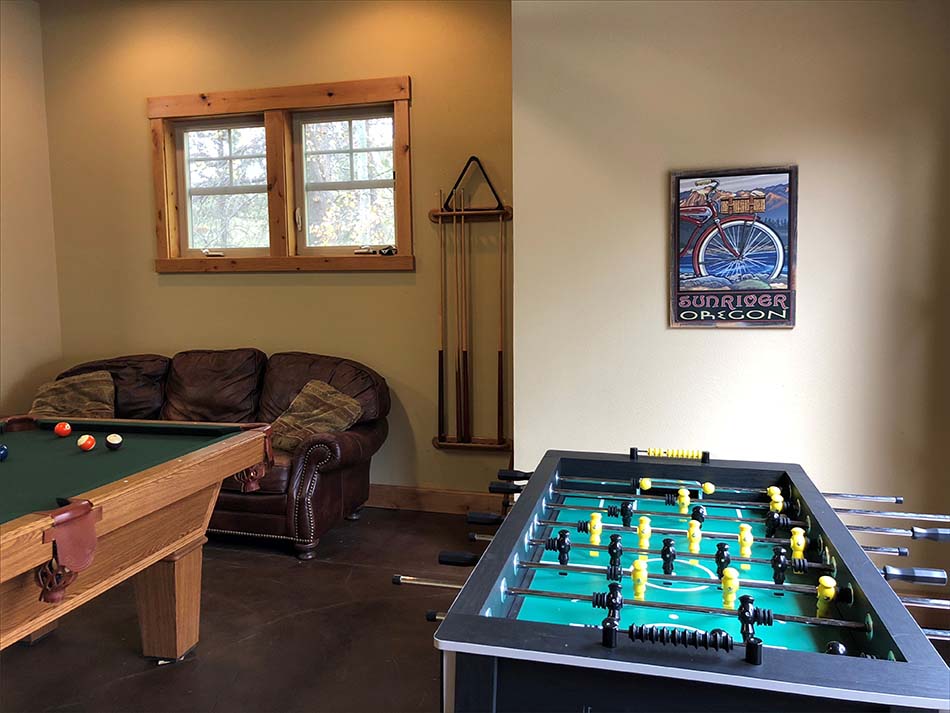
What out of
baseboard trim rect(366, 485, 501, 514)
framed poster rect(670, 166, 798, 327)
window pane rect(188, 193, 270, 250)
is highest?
window pane rect(188, 193, 270, 250)

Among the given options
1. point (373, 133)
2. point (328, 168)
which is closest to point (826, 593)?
point (373, 133)

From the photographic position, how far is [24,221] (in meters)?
4.62

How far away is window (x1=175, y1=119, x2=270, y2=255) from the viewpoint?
14.8 feet

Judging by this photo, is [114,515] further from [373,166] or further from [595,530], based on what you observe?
[373,166]

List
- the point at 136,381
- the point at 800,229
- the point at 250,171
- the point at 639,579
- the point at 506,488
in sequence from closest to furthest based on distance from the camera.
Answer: the point at 639,579
the point at 506,488
the point at 800,229
the point at 136,381
the point at 250,171

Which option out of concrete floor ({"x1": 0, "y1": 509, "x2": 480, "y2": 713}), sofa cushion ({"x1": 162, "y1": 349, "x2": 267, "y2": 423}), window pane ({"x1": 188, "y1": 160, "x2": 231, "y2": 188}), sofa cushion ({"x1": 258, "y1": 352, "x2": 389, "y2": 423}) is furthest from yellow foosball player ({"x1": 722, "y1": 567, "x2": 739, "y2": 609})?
window pane ({"x1": 188, "y1": 160, "x2": 231, "y2": 188})

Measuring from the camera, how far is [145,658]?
8.43 feet

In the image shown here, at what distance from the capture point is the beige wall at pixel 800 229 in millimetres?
2719

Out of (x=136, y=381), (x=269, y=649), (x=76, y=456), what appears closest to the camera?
(x=76, y=456)

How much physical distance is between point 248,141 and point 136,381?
5.59 ft

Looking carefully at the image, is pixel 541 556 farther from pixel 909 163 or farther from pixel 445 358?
pixel 445 358

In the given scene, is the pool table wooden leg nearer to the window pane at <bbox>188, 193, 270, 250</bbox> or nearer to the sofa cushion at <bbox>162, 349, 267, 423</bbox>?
the sofa cushion at <bbox>162, 349, 267, 423</bbox>

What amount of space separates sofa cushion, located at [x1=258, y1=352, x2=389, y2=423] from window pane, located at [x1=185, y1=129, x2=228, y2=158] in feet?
5.00

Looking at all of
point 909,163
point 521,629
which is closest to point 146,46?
point 909,163
